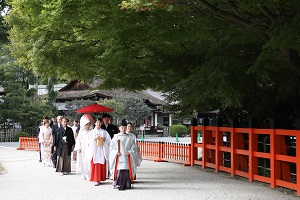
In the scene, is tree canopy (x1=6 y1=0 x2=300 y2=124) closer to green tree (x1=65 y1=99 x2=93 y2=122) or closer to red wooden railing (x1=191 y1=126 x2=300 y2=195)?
red wooden railing (x1=191 y1=126 x2=300 y2=195)

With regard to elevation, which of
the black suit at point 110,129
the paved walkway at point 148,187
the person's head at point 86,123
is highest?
the person's head at point 86,123

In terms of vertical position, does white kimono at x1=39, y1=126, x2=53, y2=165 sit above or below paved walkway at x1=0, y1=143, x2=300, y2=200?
above

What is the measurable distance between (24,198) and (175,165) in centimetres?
813

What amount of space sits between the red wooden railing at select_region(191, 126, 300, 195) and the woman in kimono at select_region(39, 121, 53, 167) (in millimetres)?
5535

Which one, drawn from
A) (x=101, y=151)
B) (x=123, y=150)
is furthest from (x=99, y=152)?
(x=123, y=150)

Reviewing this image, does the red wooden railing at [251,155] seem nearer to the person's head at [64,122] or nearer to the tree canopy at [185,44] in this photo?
the tree canopy at [185,44]

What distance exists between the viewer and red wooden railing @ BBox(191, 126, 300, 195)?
35.8 feet

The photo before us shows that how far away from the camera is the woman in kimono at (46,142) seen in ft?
55.3

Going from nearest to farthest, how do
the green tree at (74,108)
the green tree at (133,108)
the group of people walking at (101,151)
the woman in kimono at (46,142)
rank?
the group of people walking at (101,151)
the woman in kimono at (46,142)
the green tree at (74,108)
the green tree at (133,108)

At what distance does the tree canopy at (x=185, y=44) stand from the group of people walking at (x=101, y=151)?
2.18 metres

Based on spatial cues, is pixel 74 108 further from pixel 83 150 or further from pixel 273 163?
pixel 273 163

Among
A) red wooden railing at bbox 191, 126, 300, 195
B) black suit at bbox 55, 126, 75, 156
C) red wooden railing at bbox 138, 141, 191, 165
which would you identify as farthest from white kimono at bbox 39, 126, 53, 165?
red wooden railing at bbox 191, 126, 300, 195

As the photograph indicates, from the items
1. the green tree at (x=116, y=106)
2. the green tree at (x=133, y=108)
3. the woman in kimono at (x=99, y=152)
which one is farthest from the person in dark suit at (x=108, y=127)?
the green tree at (x=133, y=108)

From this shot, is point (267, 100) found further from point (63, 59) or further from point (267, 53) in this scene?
point (63, 59)
